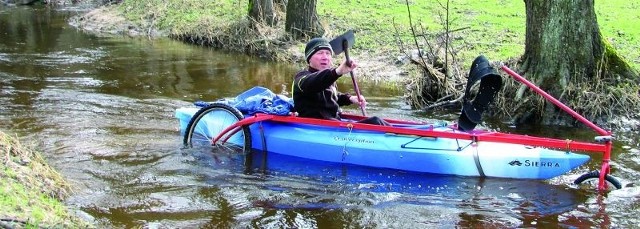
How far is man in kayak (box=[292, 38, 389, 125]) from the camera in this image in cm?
639

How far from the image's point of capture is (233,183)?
604 cm

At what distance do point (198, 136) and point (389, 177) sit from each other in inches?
92.0

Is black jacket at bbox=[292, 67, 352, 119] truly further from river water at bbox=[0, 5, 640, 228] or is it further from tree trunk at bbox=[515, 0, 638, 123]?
tree trunk at bbox=[515, 0, 638, 123]

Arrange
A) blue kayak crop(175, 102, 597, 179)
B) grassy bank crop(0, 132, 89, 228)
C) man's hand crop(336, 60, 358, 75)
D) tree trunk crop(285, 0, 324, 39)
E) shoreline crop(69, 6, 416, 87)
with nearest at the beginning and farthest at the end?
grassy bank crop(0, 132, 89, 228)
man's hand crop(336, 60, 358, 75)
blue kayak crop(175, 102, 597, 179)
shoreline crop(69, 6, 416, 87)
tree trunk crop(285, 0, 324, 39)

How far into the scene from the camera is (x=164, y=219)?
4.95 m

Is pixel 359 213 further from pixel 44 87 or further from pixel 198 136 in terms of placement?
pixel 44 87

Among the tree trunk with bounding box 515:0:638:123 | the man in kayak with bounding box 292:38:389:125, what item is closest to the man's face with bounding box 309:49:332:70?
the man in kayak with bounding box 292:38:389:125

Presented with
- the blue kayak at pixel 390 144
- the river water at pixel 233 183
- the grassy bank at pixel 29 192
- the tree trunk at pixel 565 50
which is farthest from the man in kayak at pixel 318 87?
the tree trunk at pixel 565 50

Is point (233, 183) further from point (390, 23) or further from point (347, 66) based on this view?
point (390, 23)

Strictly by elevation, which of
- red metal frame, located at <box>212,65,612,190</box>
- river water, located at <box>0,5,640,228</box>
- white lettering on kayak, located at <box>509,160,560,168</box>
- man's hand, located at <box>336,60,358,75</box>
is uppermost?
man's hand, located at <box>336,60,358,75</box>

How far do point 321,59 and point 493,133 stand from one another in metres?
1.74

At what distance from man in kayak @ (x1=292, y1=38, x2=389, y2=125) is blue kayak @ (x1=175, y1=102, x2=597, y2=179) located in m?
0.17

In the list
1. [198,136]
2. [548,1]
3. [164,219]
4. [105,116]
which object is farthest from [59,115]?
[548,1]

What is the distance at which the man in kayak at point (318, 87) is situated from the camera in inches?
251
